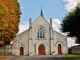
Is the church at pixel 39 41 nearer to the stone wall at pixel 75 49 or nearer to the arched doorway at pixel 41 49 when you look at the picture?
the arched doorway at pixel 41 49

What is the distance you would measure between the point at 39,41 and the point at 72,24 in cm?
2280

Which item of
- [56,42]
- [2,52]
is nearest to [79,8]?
[56,42]

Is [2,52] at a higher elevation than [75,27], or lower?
lower

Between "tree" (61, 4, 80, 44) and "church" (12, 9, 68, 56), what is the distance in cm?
1842

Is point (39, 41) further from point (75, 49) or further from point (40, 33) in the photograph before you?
point (75, 49)

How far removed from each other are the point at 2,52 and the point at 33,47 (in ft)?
27.3

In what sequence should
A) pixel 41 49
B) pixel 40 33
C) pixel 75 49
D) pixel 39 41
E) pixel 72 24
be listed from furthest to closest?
pixel 40 33
pixel 39 41
pixel 41 49
pixel 75 49
pixel 72 24

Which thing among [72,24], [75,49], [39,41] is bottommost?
[75,49]

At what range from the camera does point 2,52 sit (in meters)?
60.1

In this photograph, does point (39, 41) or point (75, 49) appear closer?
point (75, 49)

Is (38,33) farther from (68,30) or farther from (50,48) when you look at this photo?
(68,30)

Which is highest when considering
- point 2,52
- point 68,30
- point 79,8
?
point 79,8

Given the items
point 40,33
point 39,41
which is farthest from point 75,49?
point 40,33

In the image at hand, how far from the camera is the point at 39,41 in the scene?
61531 mm
